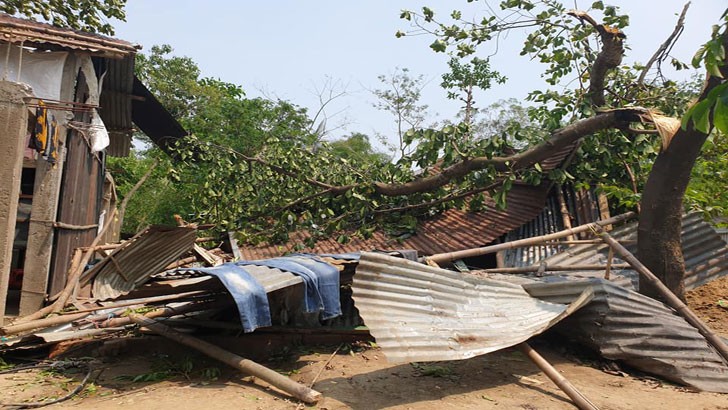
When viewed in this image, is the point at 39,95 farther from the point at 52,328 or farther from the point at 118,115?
the point at 118,115

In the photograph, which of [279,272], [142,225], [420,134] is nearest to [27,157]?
[279,272]

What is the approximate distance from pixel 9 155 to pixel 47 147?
1.84 feet

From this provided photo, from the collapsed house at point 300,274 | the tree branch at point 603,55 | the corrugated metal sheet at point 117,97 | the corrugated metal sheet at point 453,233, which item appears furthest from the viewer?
the corrugated metal sheet at point 117,97

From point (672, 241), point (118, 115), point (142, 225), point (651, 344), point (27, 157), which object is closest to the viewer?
point (651, 344)

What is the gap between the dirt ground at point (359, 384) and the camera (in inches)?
146

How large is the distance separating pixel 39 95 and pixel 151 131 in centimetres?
509

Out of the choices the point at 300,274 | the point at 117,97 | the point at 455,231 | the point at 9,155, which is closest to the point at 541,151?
the point at 455,231

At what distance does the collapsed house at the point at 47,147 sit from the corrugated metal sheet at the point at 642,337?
16.8 ft

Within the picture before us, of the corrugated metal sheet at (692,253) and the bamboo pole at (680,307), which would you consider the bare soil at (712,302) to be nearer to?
the corrugated metal sheet at (692,253)

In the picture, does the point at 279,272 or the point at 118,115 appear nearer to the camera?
the point at 279,272

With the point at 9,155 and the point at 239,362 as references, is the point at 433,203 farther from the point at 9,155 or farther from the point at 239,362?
the point at 9,155

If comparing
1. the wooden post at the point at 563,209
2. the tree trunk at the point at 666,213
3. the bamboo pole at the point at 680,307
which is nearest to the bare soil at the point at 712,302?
the tree trunk at the point at 666,213

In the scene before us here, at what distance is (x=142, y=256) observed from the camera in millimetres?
5883

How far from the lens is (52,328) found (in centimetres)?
545
